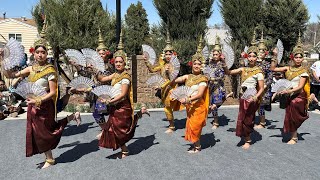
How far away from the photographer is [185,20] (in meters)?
11.5

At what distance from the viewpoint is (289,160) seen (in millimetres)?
5062

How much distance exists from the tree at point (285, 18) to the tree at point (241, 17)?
0.41 meters

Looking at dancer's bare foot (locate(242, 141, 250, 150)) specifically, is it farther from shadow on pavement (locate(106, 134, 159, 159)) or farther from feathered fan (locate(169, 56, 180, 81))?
feathered fan (locate(169, 56, 180, 81))

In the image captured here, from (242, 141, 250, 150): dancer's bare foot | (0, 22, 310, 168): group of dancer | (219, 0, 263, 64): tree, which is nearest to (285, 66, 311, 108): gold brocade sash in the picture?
(0, 22, 310, 168): group of dancer

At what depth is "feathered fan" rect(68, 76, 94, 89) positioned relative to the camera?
5.26m

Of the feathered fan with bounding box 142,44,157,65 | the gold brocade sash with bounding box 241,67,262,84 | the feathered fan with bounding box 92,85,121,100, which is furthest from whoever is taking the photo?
the feathered fan with bounding box 142,44,157,65

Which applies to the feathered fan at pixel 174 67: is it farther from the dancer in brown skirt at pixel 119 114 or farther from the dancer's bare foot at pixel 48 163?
the dancer's bare foot at pixel 48 163

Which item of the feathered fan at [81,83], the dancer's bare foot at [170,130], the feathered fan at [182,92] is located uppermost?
the feathered fan at [81,83]

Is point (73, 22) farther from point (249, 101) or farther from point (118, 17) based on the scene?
point (249, 101)

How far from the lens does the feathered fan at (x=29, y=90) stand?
4.23m

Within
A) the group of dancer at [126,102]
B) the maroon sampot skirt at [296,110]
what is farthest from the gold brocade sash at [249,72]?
the maroon sampot skirt at [296,110]

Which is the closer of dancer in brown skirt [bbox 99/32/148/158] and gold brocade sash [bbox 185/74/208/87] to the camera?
dancer in brown skirt [bbox 99/32/148/158]

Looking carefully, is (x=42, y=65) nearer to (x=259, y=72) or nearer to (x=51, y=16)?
(x=259, y=72)

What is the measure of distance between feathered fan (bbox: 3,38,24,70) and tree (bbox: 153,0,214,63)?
22.8 feet
